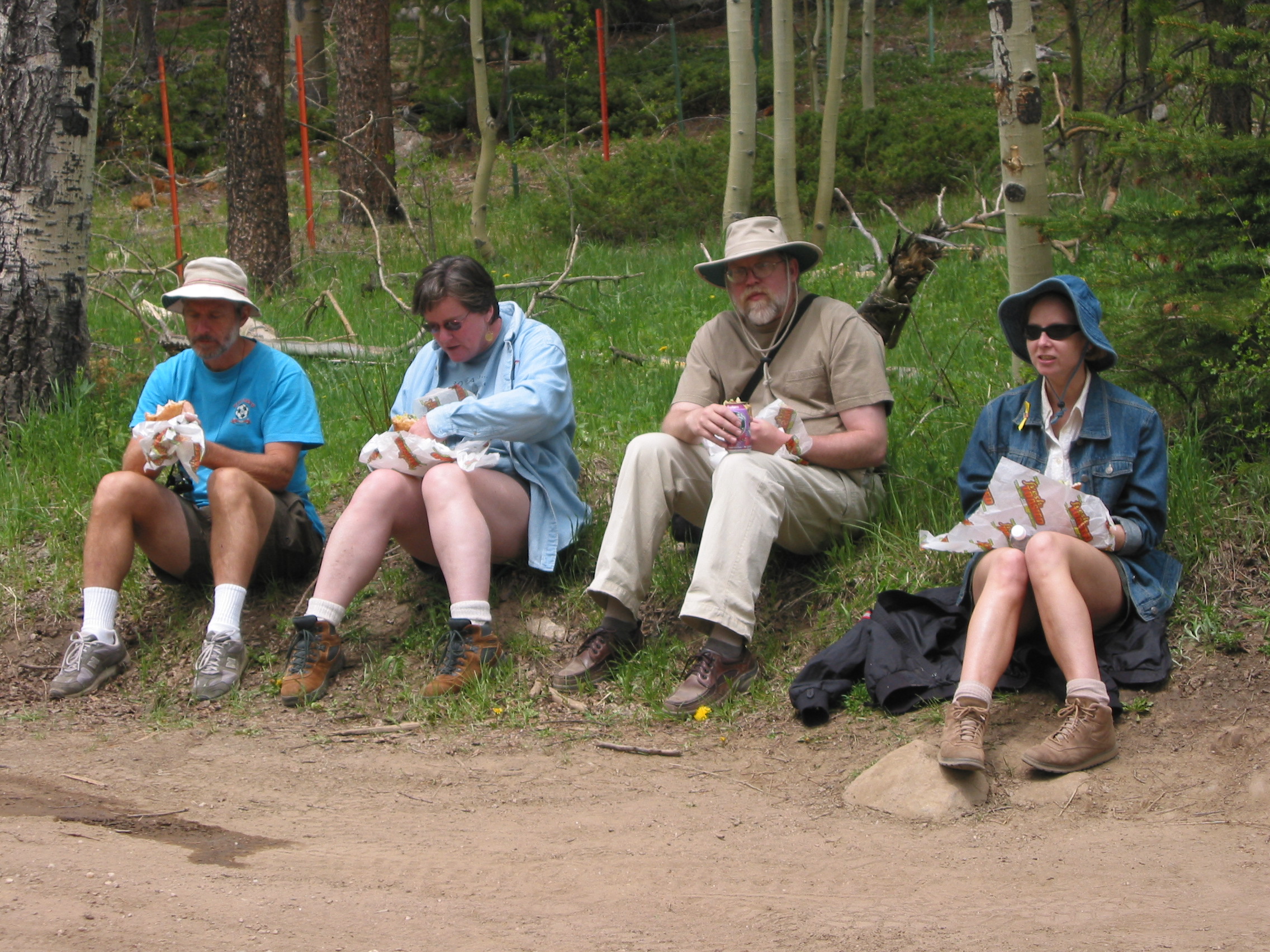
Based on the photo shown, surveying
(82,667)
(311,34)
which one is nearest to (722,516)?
(82,667)

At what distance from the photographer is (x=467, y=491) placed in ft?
14.1

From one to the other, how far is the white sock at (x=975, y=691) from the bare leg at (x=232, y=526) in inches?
101

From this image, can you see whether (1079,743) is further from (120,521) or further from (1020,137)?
(120,521)

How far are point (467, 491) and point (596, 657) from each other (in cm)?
74

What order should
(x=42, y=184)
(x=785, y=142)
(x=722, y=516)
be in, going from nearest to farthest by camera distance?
(x=722, y=516)
(x=42, y=184)
(x=785, y=142)

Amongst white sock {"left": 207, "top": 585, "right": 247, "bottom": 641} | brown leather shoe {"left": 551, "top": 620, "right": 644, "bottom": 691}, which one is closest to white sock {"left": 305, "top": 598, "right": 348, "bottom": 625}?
white sock {"left": 207, "top": 585, "right": 247, "bottom": 641}

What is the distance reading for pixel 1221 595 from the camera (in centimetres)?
385

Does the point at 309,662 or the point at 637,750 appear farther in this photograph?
the point at 309,662

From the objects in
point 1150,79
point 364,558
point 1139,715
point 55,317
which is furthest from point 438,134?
point 1139,715

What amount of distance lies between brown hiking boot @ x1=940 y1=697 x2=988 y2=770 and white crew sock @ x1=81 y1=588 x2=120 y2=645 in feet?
9.73

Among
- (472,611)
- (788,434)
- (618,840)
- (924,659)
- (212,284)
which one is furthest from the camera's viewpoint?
(212,284)

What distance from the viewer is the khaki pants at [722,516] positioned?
157 inches

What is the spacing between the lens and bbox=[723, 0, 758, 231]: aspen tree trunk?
7176 millimetres

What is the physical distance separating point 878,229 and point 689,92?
9376 mm
